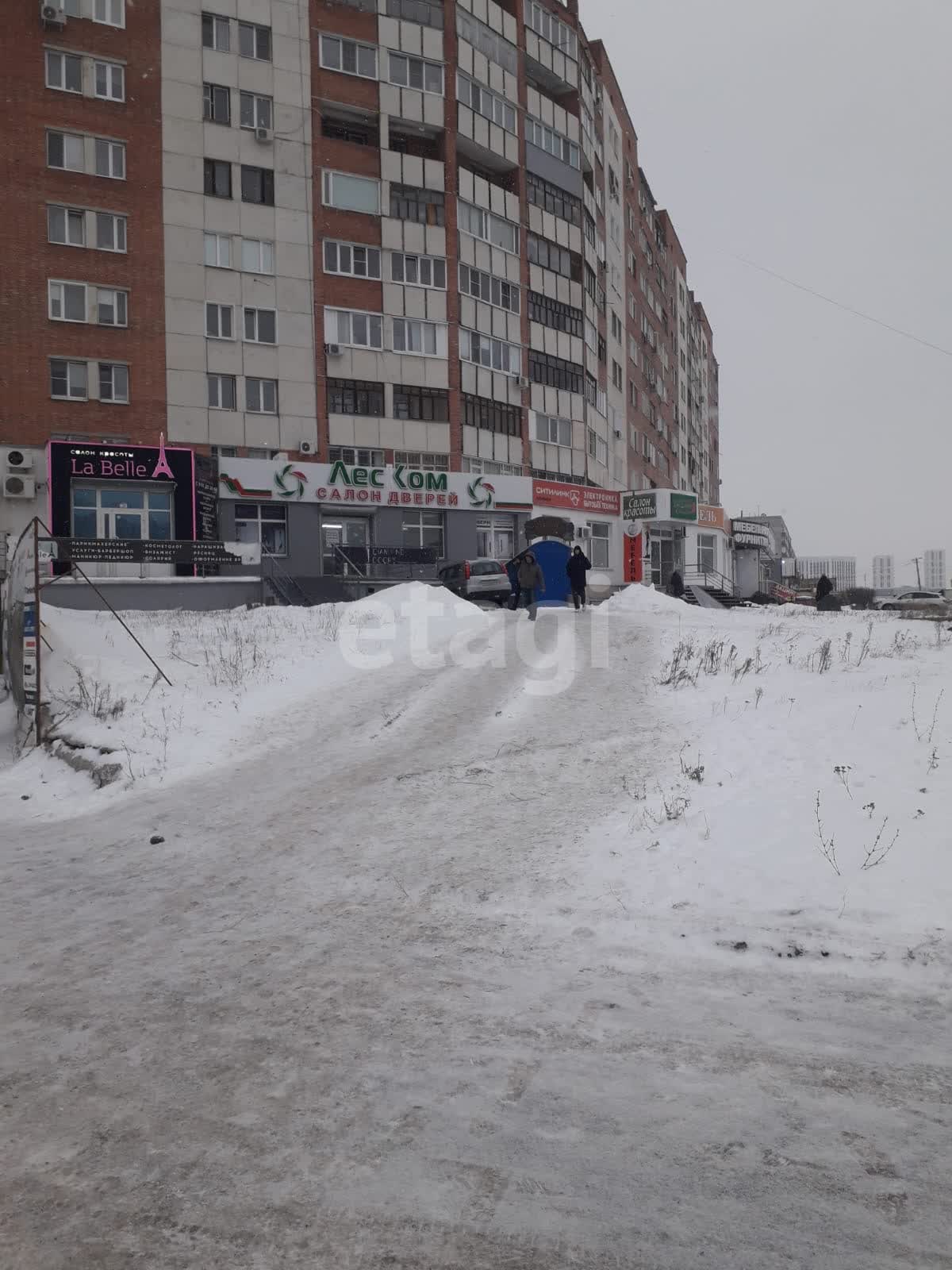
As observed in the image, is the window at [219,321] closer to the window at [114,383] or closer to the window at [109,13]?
the window at [114,383]

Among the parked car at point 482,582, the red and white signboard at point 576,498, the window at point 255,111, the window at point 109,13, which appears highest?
the window at point 109,13

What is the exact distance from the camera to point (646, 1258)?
2654 mm

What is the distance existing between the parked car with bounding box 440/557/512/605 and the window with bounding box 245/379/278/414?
10.8 meters

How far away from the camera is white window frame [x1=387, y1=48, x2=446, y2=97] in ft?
121

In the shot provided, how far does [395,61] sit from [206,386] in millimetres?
15758

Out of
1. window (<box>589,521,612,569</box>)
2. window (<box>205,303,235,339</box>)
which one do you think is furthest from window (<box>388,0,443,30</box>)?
window (<box>589,521,612,569</box>)

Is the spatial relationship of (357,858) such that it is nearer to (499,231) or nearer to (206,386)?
(206,386)

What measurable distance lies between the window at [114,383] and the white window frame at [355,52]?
14463 mm

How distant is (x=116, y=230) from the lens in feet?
107

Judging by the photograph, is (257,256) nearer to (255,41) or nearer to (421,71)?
(255,41)

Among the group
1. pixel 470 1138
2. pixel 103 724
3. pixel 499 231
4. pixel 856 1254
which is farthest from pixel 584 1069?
pixel 499 231

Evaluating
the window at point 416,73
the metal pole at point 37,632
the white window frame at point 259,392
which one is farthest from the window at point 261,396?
the metal pole at point 37,632

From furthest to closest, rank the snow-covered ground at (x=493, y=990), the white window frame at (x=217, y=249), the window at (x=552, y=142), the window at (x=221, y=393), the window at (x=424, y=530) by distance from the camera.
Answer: the window at (x=552, y=142) → the window at (x=424, y=530) → the white window frame at (x=217, y=249) → the window at (x=221, y=393) → the snow-covered ground at (x=493, y=990)

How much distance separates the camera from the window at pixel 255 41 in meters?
34.2
